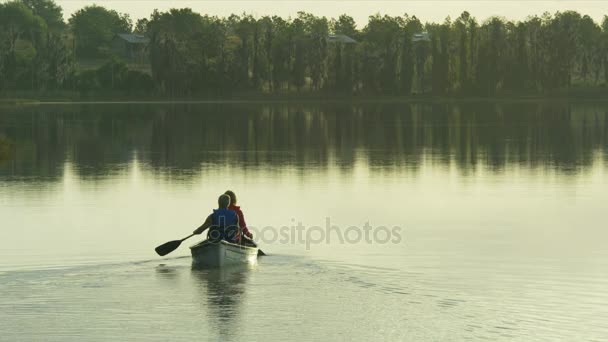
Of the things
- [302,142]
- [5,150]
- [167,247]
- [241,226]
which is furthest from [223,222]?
[302,142]

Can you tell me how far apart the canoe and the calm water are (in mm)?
341

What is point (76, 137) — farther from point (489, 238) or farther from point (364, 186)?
point (489, 238)

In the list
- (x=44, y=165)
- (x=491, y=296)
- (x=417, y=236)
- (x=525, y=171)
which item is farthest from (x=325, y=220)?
(x=44, y=165)

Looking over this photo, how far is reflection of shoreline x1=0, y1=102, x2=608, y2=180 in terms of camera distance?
69.3 m

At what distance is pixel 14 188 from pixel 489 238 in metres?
24.8

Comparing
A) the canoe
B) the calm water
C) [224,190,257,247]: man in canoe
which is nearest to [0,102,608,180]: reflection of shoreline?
the calm water

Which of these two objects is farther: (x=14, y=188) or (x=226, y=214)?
(x=14, y=188)

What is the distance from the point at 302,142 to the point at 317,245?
2129 inches

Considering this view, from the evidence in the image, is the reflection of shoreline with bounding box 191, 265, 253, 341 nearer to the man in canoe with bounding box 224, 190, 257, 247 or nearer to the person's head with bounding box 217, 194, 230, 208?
the man in canoe with bounding box 224, 190, 257, 247

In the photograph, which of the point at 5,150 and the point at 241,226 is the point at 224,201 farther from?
the point at 5,150

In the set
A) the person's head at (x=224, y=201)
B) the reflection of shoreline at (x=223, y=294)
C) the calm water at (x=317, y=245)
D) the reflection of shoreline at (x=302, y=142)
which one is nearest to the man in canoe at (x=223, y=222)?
the person's head at (x=224, y=201)

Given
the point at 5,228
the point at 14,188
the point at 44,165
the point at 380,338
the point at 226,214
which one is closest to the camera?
the point at 380,338

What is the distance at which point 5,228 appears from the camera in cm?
4000

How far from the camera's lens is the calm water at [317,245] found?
24844 millimetres
